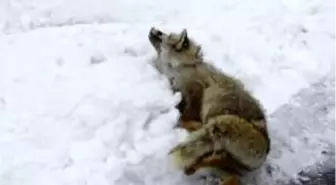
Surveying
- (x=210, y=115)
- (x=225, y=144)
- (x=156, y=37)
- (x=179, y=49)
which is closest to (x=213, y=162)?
(x=225, y=144)

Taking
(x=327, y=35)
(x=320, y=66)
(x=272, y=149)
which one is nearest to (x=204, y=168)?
(x=272, y=149)

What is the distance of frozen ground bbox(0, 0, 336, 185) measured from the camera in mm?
5289

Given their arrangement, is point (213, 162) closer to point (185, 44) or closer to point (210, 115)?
point (210, 115)

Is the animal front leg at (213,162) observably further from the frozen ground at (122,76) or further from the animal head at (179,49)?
the animal head at (179,49)

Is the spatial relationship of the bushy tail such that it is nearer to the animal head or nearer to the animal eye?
the animal head

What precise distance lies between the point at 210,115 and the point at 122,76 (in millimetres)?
1182

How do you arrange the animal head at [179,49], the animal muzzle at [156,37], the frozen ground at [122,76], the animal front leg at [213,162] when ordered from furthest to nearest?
1. the animal muzzle at [156,37]
2. the animal head at [179,49]
3. the frozen ground at [122,76]
4. the animal front leg at [213,162]

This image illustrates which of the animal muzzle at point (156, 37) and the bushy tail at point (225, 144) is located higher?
the animal muzzle at point (156, 37)

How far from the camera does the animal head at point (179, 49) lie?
245 inches

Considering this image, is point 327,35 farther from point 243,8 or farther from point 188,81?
point 188,81

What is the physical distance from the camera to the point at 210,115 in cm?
539

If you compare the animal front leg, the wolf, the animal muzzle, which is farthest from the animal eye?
the animal front leg

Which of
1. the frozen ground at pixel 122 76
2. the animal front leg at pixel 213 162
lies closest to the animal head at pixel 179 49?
the frozen ground at pixel 122 76

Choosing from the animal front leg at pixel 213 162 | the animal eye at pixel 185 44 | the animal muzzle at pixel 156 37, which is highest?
the animal muzzle at pixel 156 37
